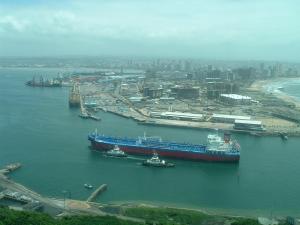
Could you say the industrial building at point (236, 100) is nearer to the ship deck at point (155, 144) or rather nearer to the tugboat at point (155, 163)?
the ship deck at point (155, 144)

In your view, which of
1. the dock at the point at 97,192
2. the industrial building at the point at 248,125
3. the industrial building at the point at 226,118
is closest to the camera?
the dock at the point at 97,192

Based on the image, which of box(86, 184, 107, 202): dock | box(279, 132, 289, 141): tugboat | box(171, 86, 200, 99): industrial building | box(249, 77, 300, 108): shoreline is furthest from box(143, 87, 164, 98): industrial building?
box(86, 184, 107, 202): dock

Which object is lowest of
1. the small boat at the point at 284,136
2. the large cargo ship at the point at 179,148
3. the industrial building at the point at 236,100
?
the small boat at the point at 284,136

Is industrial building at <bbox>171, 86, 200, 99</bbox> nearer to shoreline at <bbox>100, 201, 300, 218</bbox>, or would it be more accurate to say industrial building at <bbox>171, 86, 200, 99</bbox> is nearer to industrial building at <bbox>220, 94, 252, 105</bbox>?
industrial building at <bbox>220, 94, 252, 105</bbox>

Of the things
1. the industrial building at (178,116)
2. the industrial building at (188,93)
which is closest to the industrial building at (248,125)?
the industrial building at (178,116)

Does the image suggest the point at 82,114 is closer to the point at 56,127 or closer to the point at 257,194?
the point at 56,127

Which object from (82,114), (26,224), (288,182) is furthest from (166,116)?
(26,224)

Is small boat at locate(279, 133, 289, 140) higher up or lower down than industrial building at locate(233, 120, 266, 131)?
lower down
